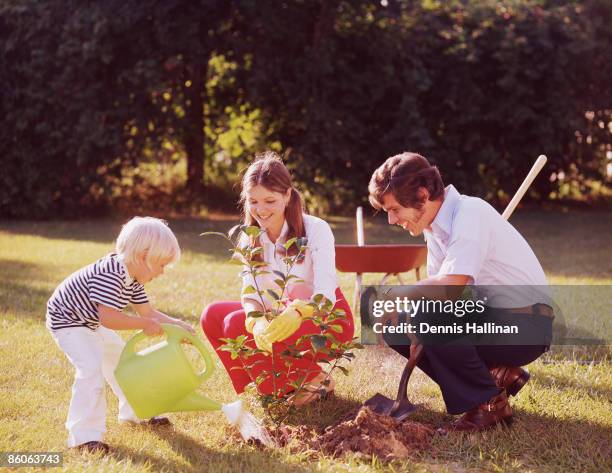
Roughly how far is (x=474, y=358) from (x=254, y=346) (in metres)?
0.96

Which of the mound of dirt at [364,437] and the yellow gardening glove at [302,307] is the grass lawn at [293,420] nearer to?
the mound of dirt at [364,437]

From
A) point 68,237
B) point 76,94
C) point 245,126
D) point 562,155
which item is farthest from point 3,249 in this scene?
point 562,155

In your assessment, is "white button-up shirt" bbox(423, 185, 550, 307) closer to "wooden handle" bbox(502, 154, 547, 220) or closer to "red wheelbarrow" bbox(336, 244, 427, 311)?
"wooden handle" bbox(502, 154, 547, 220)

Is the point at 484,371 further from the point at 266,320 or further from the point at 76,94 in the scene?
the point at 76,94

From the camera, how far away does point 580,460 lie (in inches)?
110

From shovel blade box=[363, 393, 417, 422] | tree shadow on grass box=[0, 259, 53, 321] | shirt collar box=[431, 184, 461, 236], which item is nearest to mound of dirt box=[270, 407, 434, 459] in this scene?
shovel blade box=[363, 393, 417, 422]

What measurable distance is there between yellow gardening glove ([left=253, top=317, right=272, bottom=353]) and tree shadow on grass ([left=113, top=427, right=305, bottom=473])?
14.7 inches

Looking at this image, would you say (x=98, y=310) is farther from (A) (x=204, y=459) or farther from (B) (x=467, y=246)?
(B) (x=467, y=246)

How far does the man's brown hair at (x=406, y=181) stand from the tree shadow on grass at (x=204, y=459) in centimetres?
101

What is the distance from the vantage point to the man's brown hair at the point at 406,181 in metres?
2.93

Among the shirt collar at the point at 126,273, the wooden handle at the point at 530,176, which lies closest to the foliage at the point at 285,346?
the shirt collar at the point at 126,273

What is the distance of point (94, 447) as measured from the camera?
2.85 m

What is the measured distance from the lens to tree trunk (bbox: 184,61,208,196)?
38.7 ft

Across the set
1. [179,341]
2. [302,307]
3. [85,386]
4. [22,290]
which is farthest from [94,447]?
[22,290]
